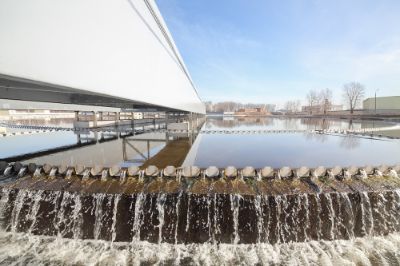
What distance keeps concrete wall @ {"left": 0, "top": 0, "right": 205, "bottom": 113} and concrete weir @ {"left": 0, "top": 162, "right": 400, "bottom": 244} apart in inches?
109

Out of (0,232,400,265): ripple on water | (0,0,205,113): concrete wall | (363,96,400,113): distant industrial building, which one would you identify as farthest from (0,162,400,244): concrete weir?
(363,96,400,113): distant industrial building

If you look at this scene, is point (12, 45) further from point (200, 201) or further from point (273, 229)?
point (273, 229)

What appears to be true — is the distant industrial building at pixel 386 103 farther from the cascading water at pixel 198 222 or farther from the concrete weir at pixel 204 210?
the cascading water at pixel 198 222

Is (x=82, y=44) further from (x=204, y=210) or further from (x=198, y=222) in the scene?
(x=198, y=222)

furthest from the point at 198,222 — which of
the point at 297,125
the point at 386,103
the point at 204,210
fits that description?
the point at 386,103

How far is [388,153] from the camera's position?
11.7 meters

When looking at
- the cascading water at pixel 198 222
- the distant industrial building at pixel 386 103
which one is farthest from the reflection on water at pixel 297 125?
the distant industrial building at pixel 386 103

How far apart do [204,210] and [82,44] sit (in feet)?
14.7

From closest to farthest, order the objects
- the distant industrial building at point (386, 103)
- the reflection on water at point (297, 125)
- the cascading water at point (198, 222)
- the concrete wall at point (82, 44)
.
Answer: the concrete wall at point (82, 44) → the cascading water at point (198, 222) → the reflection on water at point (297, 125) → the distant industrial building at point (386, 103)

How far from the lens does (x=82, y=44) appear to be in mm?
3420

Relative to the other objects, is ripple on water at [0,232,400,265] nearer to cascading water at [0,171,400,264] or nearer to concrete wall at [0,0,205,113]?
cascading water at [0,171,400,264]

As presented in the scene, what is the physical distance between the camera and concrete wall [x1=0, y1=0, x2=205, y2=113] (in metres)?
2.45

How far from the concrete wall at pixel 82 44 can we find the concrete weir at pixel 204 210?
9.06 ft

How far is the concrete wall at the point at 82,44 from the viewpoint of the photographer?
2.45 meters
